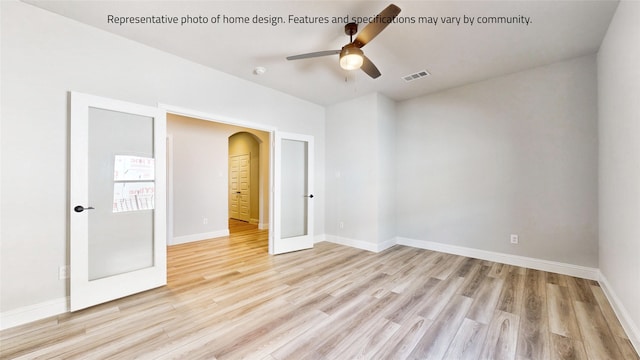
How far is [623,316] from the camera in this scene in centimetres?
205

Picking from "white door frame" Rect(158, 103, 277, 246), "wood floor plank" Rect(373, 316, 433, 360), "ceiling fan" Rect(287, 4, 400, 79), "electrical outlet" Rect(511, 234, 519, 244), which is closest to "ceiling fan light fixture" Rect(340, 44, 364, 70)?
"ceiling fan" Rect(287, 4, 400, 79)

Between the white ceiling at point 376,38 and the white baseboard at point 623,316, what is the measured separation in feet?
8.69

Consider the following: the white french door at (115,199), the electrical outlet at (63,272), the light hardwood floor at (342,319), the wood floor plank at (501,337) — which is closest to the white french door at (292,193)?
the light hardwood floor at (342,319)

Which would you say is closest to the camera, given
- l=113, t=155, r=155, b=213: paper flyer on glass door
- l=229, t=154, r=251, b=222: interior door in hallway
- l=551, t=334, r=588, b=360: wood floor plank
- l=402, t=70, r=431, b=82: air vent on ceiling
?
l=551, t=334, r=588, b=360: wood floor plank

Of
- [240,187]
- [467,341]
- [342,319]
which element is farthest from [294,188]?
[240,187]

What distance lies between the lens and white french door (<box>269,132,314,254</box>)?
13.6 ft

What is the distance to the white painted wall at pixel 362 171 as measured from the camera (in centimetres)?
433

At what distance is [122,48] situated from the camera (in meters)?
2.63

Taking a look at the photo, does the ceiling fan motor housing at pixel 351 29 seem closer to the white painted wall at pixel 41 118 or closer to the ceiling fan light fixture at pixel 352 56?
the ceiling fan light fixture at pixel 352 56

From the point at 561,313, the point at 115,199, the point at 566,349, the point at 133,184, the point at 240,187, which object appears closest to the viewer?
the point at 566,349

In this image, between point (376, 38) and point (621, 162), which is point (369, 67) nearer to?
point (376, 38)

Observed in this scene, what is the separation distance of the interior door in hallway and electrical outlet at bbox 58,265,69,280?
16.1ft

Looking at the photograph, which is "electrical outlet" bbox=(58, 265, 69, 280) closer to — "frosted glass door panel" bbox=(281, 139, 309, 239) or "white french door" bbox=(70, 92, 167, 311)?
"white french door" bbox=(70, 92, 167, 311)

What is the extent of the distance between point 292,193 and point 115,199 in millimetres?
2559
